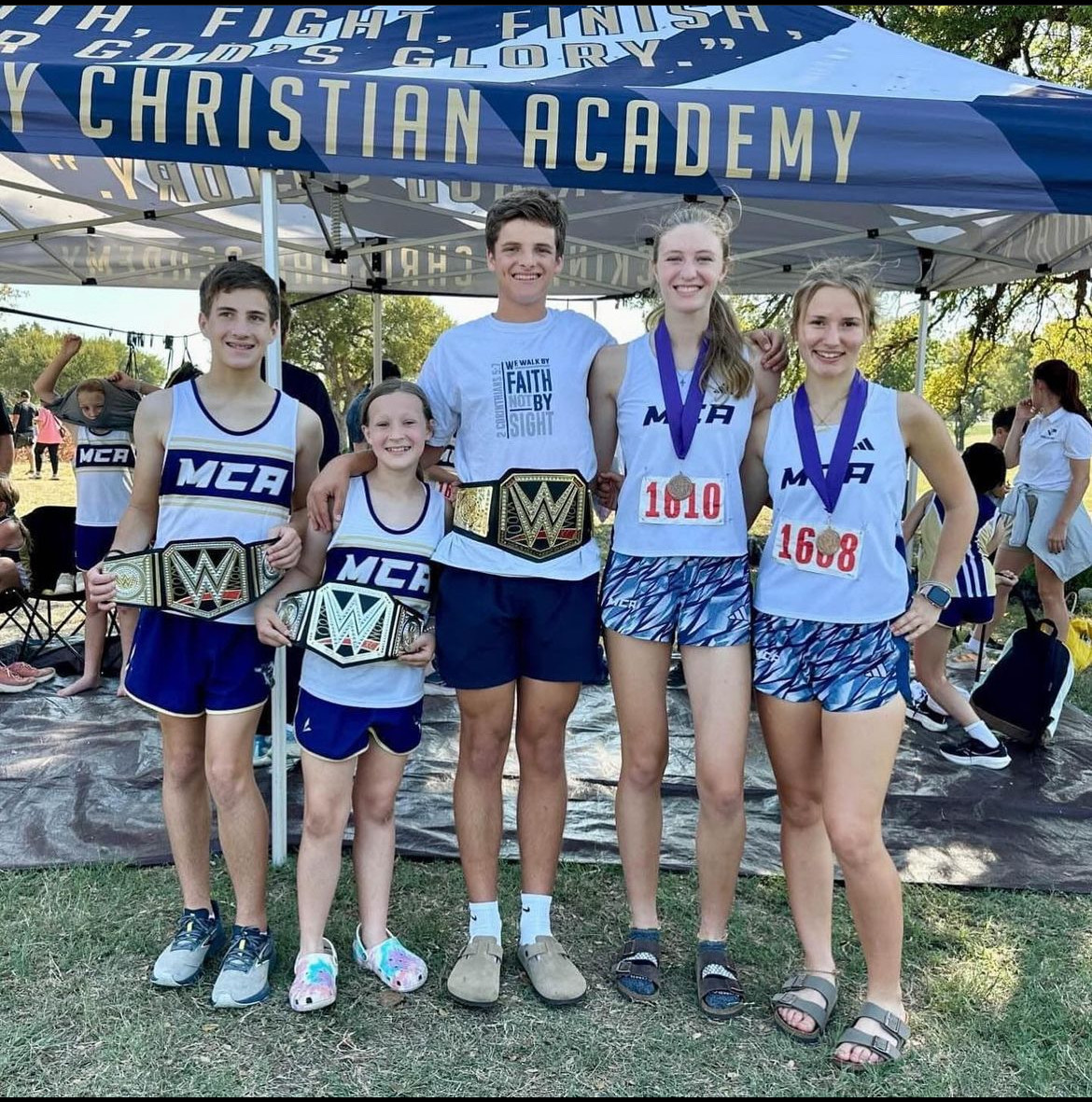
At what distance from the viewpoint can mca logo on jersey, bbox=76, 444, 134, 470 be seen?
189 inches

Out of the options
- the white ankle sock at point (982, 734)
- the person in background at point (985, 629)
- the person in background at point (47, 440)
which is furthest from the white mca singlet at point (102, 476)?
the person in background at point (47, 440)

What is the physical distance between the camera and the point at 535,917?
2.51 meters

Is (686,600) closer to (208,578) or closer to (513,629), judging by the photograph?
(513,629)

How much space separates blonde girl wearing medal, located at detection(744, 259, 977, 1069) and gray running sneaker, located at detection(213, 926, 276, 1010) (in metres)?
1.26

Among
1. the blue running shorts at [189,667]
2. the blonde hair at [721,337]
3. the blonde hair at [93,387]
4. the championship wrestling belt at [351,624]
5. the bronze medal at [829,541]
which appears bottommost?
the blue running shorts at [189,667]

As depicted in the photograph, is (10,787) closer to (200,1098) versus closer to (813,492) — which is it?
(200,1098)

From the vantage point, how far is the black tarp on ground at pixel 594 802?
10.6ft

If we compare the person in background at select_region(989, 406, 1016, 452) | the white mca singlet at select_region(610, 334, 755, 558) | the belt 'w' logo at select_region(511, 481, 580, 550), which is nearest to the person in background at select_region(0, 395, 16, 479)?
the belt 'w' logo at select_region(511, 481, 580, 550)

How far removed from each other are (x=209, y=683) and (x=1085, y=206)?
2.60m

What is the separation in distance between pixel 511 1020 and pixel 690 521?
1265mm

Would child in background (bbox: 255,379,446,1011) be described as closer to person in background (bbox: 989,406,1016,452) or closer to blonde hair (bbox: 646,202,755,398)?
blonde hair (bbox: 646,202,755,398)

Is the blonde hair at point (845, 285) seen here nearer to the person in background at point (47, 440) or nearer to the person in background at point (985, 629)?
the person in background at point (985, 629)

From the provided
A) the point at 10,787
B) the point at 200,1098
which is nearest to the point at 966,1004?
the point at 200,1098

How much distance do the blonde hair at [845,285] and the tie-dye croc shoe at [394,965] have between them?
71.2 inches
